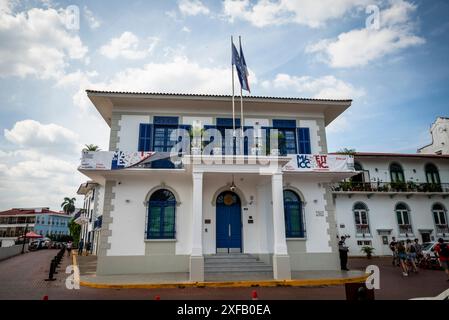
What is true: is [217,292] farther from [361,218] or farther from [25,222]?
[25,222]

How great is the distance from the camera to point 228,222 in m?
13.0

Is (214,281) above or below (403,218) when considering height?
below

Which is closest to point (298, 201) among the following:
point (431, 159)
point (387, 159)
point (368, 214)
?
point (368, 214)

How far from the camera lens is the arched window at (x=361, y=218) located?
2270 centimetres

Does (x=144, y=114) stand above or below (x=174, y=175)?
above

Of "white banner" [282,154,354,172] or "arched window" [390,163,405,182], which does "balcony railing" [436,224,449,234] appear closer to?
Result: "arched window" [390,163,405,182]

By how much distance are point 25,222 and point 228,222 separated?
81.1m

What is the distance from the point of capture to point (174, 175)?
1274 cm

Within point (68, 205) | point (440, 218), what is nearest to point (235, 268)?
point (440, 218)

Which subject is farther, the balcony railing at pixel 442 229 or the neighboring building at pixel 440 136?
the neighboring building at pixel 440 136

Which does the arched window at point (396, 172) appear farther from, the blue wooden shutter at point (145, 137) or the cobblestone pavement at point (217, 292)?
the blue wooden shutter at point (145, 137)

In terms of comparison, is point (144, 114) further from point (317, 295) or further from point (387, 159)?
point (387, 159)

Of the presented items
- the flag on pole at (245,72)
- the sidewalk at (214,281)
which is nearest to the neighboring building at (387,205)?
the sidewalk at (214,281)

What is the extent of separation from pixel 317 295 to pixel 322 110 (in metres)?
9.21
